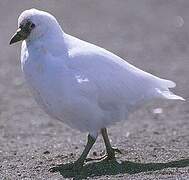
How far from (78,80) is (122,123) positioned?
13.5ft

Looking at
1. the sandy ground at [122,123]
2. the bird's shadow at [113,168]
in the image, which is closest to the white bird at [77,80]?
the bird's shadow at [113,168]

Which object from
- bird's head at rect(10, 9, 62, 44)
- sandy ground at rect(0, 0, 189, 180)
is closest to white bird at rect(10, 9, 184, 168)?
bird's head at rect(10, 9, 62, 44)

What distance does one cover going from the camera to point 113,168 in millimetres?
10148

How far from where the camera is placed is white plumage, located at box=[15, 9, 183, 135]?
9.93 m

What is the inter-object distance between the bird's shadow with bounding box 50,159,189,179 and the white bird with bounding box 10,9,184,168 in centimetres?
17

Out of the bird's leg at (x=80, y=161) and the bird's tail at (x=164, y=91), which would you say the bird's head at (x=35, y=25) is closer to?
the bird's leg at (x=80, y=161)

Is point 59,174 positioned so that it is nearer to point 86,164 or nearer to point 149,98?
point 86,164

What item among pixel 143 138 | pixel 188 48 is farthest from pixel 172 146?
pixel 188 48

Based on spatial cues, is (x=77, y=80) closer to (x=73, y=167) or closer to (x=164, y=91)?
(x=73, y=167)

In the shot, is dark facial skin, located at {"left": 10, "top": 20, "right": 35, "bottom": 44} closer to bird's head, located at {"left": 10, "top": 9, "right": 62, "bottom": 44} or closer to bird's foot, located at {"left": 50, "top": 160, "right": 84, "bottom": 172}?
bird's head, located at {"left": 10, "top": 9, "right": 62, "bottom": 44}

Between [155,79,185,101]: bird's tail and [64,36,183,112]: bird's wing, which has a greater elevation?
[64,36,183,112]: bird's wing

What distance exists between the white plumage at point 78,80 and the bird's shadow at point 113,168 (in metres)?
0.43

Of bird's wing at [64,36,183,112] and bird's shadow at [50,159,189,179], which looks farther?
bird's wing at [64,36,183,112]

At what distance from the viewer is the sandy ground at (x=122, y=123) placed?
405 inches
